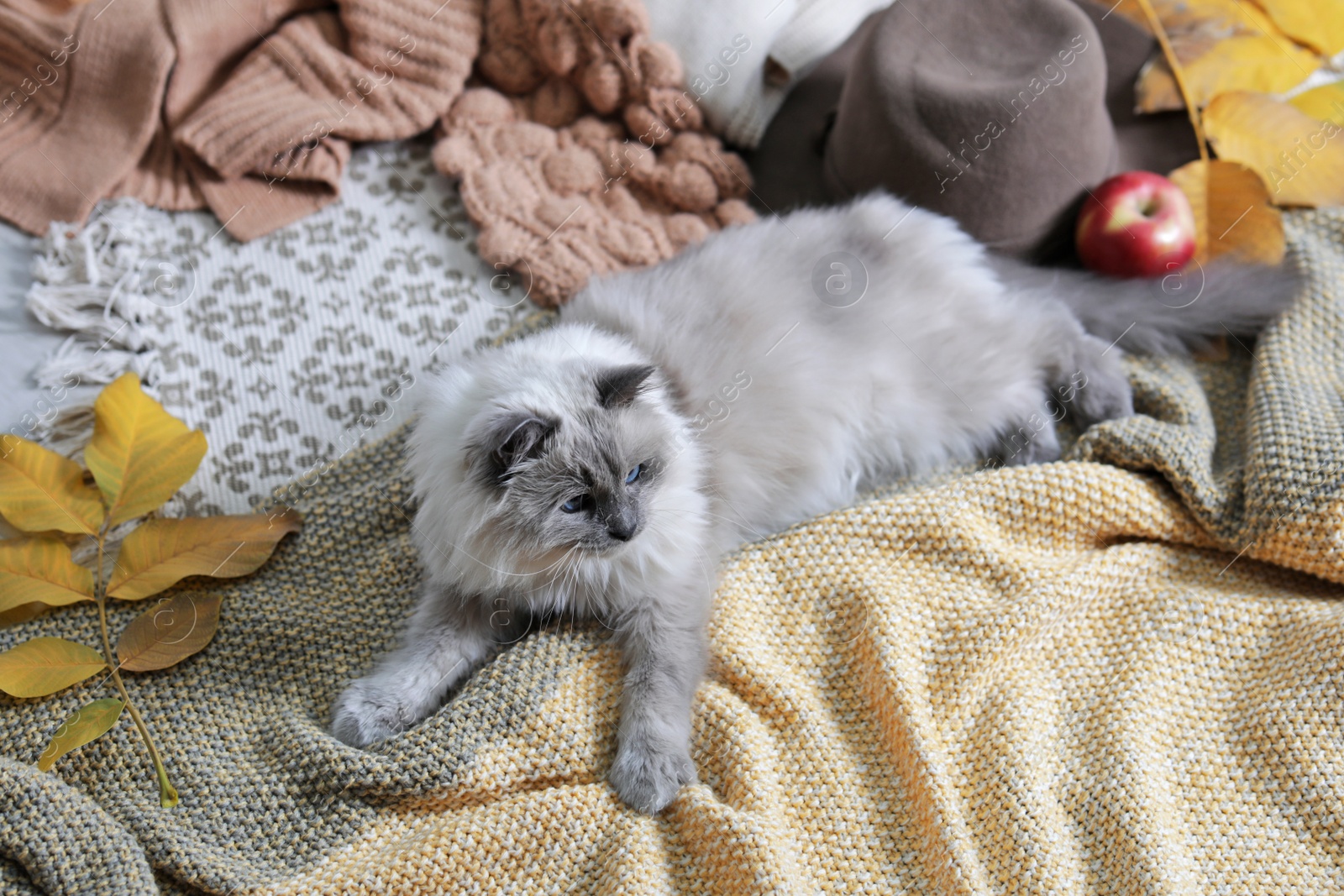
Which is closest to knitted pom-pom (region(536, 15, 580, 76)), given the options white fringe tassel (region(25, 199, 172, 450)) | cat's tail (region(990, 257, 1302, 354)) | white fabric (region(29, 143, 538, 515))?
white fabric (region(29, 143, 538, 515))

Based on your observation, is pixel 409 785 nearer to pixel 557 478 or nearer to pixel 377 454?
pixel 557 478

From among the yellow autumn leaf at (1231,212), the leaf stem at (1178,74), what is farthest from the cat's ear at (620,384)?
the leaf stem at (1178,74)

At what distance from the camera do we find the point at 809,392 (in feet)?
5.30

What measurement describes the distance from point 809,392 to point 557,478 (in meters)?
0.55

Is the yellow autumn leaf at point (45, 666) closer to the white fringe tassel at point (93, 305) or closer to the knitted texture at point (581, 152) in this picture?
the white fringe tassel at point (93, 305)

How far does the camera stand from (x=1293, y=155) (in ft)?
6.14

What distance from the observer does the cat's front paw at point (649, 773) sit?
4.17ft

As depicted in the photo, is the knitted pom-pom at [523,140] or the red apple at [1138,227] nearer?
the red apple at [1138,227]

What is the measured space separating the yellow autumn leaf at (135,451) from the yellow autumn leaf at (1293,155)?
2.27 metres

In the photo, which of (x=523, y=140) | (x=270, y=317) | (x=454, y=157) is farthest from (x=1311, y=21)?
(x=270, y=317)

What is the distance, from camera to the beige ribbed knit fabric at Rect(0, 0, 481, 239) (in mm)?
1795

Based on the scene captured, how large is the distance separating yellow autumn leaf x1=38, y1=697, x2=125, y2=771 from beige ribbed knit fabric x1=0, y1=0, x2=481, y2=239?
102cm

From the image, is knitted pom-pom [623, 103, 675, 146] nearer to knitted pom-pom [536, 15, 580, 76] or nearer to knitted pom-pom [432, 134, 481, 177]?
knitted pom-pom [536, 15, 580, 76]

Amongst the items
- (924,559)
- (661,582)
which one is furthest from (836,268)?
(661,582)
